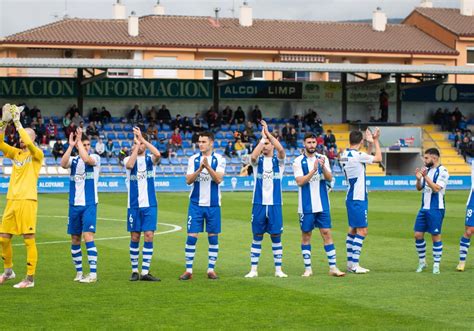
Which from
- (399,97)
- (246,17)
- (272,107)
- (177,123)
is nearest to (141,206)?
(177,123)

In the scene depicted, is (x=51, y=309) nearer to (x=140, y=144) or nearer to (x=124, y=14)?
(x=140, y=144)

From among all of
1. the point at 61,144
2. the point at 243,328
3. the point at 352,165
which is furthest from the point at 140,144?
the point at 61,144

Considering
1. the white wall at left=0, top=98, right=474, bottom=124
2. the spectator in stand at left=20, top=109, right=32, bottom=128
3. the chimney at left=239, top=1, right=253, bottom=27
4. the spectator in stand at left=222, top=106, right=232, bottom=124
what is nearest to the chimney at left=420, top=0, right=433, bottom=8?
the chimney at left=239, top=1, right=253, bottom=27

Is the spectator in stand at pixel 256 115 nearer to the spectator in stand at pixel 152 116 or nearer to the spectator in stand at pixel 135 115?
the spectator in stand at pixel 152 116

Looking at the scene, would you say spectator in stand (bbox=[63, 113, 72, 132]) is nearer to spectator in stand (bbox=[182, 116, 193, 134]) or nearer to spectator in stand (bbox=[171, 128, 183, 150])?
spectator in stand (bbox=[171, 128, 183, 150])

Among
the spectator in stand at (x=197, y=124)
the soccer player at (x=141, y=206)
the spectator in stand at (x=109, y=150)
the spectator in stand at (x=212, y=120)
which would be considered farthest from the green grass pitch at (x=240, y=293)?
the spectator in stand at (x=212, y=120)

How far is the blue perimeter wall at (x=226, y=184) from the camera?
42594mm

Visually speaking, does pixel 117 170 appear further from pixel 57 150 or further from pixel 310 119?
pixel 310 119

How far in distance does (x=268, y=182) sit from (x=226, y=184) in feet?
94.3

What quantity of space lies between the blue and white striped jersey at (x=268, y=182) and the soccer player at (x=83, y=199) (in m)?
2.59

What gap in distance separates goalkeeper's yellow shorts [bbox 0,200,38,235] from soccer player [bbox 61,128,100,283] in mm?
771

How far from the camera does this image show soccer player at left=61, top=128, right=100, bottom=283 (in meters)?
15.1

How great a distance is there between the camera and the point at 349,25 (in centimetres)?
8081

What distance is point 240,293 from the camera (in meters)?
14.0
